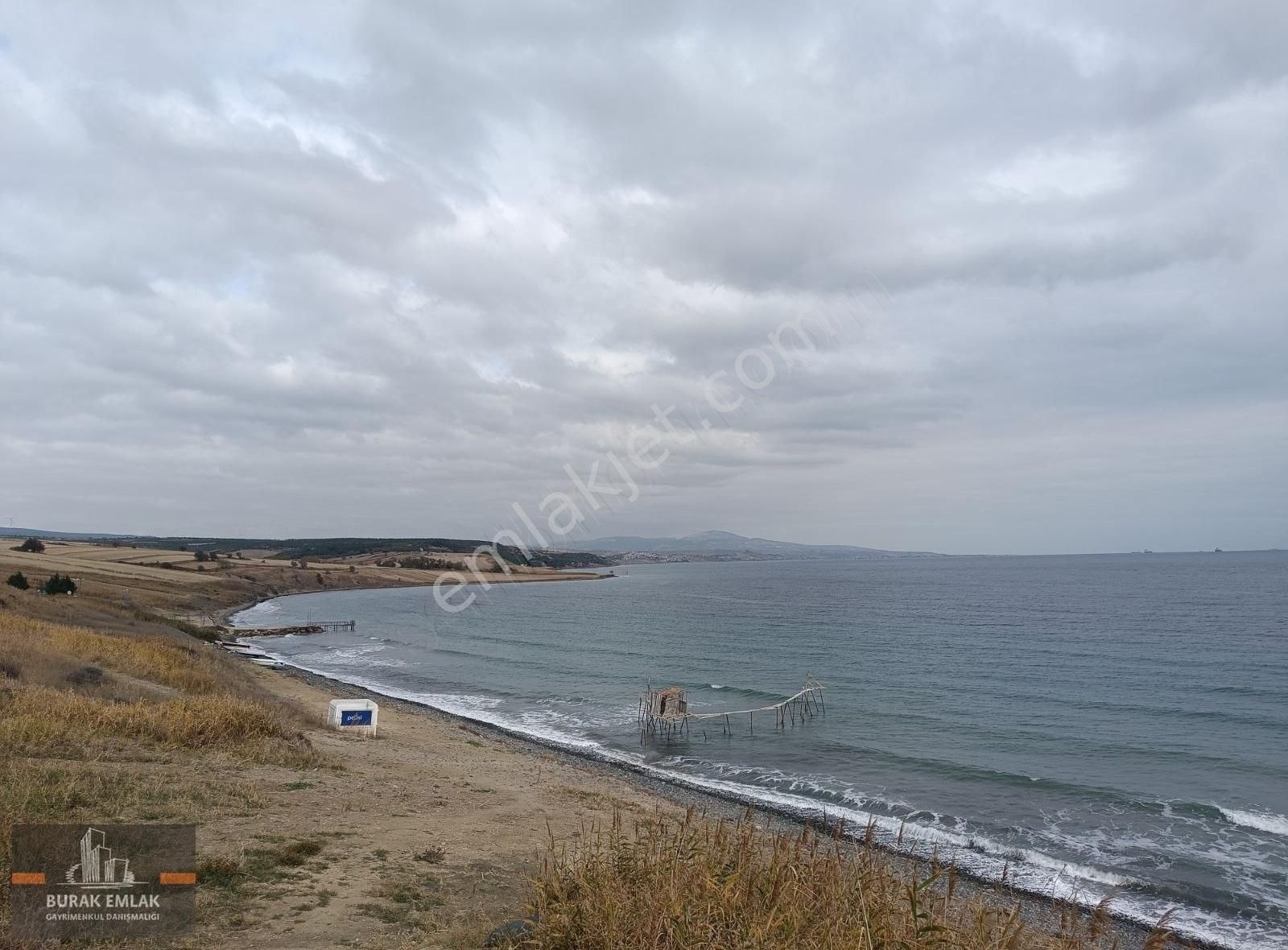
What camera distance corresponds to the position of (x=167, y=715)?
44.7 ft

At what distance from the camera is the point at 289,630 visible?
68250 millimetres

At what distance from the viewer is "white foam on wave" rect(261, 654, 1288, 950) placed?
13719mm

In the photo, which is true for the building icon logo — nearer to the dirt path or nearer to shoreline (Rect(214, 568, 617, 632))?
the dirt path

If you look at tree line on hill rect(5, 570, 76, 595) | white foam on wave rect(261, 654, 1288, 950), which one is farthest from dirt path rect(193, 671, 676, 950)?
tree line on hill rect(5, 570, 76, 595)

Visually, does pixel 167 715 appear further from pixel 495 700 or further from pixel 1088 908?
pixel 495 700

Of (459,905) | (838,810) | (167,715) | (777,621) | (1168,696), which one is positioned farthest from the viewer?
(777,621)

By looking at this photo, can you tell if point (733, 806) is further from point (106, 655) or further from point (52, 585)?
point (52, 585)

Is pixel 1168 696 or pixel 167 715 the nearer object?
pixel 167 715

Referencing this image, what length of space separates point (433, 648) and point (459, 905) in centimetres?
5366

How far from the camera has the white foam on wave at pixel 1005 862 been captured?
1372 cm

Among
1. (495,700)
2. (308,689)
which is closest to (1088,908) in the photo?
(495,700)

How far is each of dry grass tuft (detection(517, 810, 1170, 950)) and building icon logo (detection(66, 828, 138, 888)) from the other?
3.70m

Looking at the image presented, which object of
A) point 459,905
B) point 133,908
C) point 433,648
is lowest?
point 433,648

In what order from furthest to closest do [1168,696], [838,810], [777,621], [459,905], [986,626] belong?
[777,621] → [986,626] → [1168,696] → [838,810] → [459,905]
